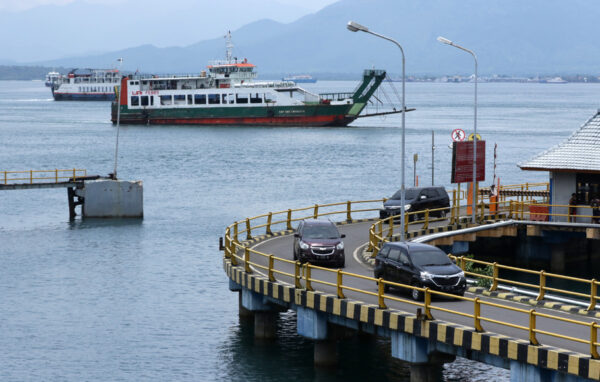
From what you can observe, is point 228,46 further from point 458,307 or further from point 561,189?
point 458,307

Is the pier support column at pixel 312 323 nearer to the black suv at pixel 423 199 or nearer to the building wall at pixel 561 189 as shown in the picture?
the black suv at pixel 423 199

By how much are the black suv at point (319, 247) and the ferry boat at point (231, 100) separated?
347 feet

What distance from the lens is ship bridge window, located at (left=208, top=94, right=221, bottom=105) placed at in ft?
479

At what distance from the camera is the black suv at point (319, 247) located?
34.4 meters

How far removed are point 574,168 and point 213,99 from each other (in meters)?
107

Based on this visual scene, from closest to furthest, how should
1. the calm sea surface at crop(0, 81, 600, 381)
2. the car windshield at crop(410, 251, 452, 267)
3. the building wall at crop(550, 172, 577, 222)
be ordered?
the car windshield at crop(410, 251, 452, 267)
the calm sea surface at crop(0, 81, 600, 381)
the building wall at crop(550, 172, 577, 222)

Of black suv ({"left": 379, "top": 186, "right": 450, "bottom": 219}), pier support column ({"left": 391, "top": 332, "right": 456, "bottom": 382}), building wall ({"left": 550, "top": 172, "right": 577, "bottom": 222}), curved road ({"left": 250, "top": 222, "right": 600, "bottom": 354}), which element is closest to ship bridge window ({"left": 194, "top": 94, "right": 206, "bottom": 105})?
black suv ({"left": 379, "top": 186, "right": 450, "bottom": 219})

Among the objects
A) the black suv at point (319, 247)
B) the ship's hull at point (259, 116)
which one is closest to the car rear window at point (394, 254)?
the black suv at point (319, 247)

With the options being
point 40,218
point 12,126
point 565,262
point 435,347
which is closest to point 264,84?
point 12,126

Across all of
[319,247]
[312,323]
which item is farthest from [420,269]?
[319,247]

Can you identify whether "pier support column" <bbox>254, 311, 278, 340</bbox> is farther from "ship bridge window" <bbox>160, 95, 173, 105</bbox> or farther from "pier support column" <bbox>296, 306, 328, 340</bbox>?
"ship bridge window" <bbox>160, 95, 173, 105</bbox>

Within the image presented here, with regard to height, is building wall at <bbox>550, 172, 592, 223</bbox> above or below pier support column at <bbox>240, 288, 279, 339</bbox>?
above

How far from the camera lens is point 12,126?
563ft

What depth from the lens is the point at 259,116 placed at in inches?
5748
